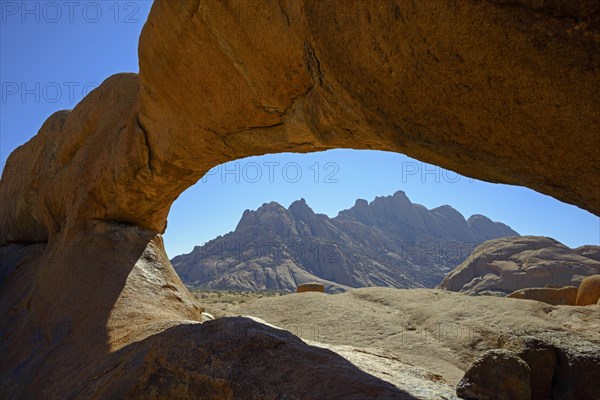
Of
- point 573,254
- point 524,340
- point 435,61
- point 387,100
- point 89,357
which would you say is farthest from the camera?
point 573,254

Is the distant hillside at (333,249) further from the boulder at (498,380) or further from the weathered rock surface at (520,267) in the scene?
the boulder at (498,380)

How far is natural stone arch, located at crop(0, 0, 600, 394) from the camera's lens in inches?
79.4

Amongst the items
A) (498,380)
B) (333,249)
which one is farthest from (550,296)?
(333,249)

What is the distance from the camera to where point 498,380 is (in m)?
3.09

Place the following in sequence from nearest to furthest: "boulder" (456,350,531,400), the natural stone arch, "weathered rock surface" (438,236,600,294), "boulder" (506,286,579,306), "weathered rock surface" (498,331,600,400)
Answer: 1. the natural stone arch
2. "boulder" (456,350,531,400)
3. "weathered rock surface" (498,331,600,400)
4. "boulder" (506,286,579,306)
5. "weathered rock surface" (438,236,600,294)

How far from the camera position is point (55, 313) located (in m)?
5.84

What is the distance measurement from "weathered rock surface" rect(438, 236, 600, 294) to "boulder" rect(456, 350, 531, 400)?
3400 cm

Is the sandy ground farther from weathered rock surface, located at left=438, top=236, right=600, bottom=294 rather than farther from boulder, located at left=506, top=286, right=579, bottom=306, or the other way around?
weathered rock surface, located at left=438, top=236, right=600, bottom=294

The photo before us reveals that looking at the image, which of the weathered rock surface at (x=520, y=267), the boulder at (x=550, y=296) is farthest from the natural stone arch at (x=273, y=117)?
the weathered rock surface at (x=520, y=267)

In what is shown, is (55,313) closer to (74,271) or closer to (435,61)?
(74,271)

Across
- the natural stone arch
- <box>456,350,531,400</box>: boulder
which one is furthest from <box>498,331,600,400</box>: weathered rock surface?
the natural stone arch

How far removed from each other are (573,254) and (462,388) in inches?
1761

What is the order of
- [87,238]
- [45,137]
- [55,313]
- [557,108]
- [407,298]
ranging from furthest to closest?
[407,298], [45,137], [87,238], [55,313], [557,108]

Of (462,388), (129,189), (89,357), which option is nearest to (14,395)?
(89,357)
